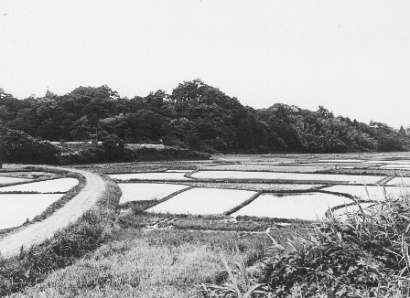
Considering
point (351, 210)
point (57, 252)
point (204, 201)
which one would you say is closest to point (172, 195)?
point (204, 201)

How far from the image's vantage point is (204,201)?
10.5m

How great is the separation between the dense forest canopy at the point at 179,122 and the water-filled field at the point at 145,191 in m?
15.2

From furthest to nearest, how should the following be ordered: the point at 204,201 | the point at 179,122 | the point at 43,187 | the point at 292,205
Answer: the point at 179,122 < the point at 43,187 < the point at 204,201 < the point at 292,205

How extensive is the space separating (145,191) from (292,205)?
513 cm

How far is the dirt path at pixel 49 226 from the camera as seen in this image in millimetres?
5827

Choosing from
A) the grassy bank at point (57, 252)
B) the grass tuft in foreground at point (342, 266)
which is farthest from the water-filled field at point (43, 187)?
the grass tuft in foreground at point (342, 266)

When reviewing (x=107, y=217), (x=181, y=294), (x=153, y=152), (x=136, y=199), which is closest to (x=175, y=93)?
(x=153, y=152)

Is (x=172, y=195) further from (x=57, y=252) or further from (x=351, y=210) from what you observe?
(x=57, y=252)

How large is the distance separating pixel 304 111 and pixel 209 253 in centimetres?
5693

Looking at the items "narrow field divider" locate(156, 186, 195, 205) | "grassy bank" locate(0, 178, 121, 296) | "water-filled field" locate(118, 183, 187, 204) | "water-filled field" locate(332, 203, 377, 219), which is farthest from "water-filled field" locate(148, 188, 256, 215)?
"water-filled field" locate(332, 203, 377, 219)

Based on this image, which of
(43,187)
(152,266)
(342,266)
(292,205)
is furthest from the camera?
(43,187)

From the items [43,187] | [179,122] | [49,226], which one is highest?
[179,122]

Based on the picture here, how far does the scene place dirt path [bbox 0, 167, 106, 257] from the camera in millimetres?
5827

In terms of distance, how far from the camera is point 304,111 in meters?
59.7
